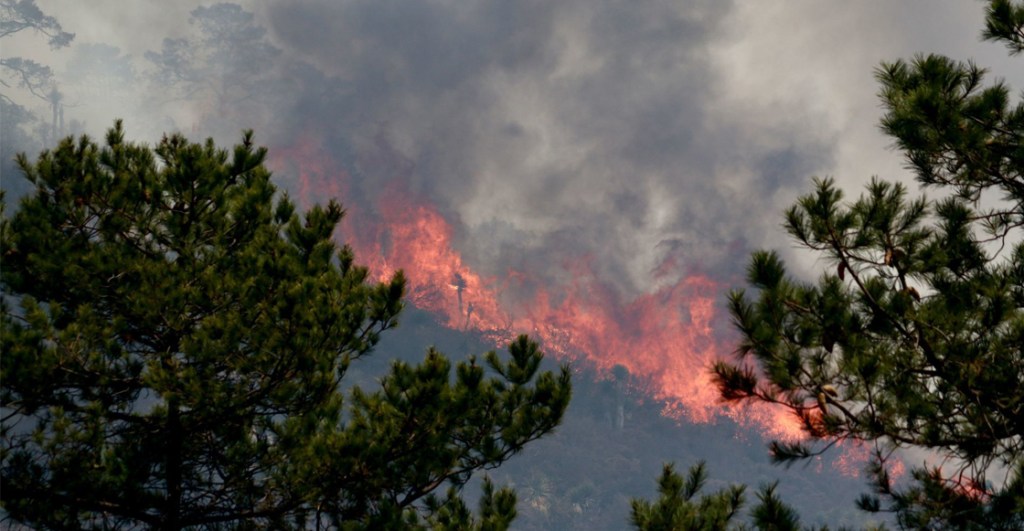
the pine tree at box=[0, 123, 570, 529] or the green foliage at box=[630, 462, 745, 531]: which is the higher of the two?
the pine tree at box=[0, 123, 570, 529]

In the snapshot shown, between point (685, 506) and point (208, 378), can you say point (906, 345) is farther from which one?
point (208, 378)

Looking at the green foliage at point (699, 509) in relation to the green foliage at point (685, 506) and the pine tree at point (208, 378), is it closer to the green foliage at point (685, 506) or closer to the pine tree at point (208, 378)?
the green foliage at point (685, 506)

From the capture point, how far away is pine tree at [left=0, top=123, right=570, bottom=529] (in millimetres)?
9562

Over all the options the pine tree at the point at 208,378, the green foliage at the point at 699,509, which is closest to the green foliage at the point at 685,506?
the green foliage at the point at 699,509

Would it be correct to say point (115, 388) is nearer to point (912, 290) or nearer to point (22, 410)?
point (22, 410)

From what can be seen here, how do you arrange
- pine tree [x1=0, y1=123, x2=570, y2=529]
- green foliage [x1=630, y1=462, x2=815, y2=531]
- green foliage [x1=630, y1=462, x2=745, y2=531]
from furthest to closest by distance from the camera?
1. pine tree [x1=0, y1=123, x2=570, y2=529]
2. green foliage [x1=630, y1=462, x2=745, y2=531]
3. green foliage [x1=630, y1=462, x2=815, y2=531]

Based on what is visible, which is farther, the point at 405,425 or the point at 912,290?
the point at 405,425

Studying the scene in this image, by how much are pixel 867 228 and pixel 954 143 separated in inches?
80.5

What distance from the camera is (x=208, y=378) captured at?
396 inches

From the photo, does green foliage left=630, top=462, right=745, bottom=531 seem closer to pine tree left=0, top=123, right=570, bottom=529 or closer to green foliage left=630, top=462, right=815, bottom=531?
green foliage left=630, top=462, right=815, bottom=531

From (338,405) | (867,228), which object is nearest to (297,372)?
(338,405)

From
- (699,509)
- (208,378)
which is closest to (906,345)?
(699,509)

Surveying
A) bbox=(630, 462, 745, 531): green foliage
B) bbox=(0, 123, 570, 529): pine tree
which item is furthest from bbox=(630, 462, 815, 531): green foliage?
bbox=(0, 123, 570, 529): pine tree

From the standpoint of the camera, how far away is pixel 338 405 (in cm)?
1090
